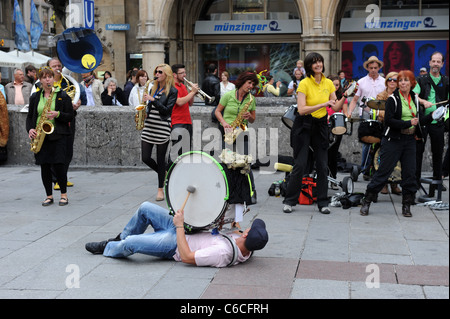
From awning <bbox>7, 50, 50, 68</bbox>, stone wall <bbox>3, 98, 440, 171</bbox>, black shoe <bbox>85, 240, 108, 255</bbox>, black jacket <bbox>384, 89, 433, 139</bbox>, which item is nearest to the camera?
black shoe <bbox>85, 240, 108, 255</bbox>

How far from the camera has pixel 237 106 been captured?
8.41 m

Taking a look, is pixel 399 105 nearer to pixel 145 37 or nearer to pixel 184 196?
pixel 184 196

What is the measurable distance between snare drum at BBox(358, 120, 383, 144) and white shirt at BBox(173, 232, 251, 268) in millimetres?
3813

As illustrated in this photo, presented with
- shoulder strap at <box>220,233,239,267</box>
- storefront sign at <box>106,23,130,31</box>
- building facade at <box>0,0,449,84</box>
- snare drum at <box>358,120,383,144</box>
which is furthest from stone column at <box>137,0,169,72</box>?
shoulder strap at <box>220,233,239,267</box>

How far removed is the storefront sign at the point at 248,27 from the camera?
2320 cm

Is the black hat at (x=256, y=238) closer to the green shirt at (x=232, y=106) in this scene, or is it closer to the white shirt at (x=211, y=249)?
the white shirt at (x=211, y=249)

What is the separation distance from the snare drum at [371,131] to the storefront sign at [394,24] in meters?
13.7

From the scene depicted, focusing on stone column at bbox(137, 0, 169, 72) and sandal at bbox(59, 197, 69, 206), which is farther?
stone column at bbox(137, 0, 169, 72)

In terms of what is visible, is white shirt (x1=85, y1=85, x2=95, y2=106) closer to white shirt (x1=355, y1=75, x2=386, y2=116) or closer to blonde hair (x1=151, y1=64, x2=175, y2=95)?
blonde hair (x1=151, y1=64, x2=175, y2=95)

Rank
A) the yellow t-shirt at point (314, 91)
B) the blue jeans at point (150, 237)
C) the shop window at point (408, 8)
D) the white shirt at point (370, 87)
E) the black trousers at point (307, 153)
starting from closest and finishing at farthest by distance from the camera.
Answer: the blue jeans at point (150, 237)
the yellow t-shirt at point (314, 91)
the black trousers at point (307, 153)
the white shirt at point (370, 87)
the shop window at point (408, 8)

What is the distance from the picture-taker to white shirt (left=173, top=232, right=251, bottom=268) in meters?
5.70

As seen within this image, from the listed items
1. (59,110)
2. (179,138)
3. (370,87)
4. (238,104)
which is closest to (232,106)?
(238,104)

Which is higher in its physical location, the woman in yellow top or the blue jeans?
the woman in yellow top

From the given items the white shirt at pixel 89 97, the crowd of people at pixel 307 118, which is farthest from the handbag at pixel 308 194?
the white shirt at pixel 89 97
